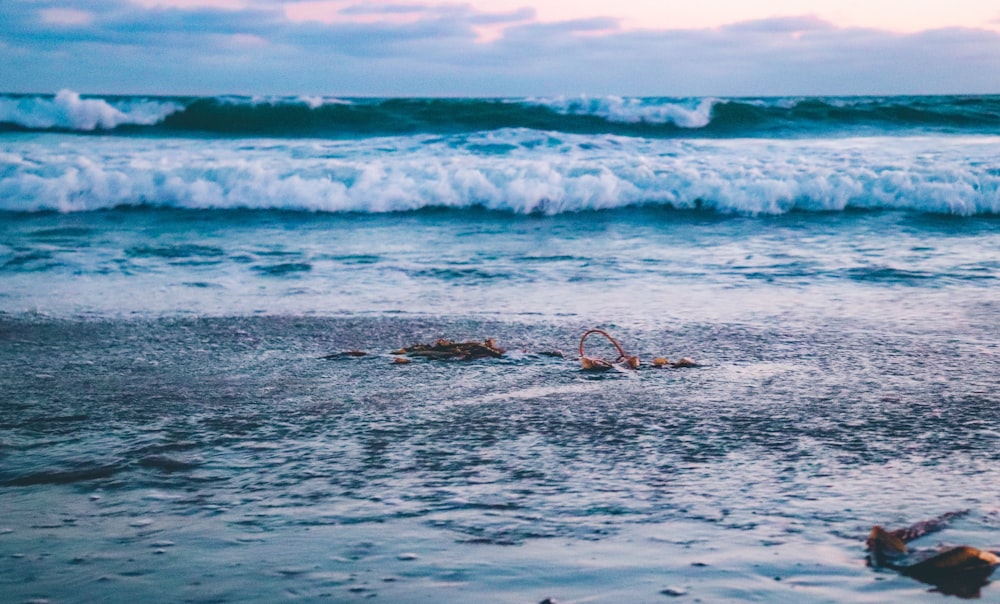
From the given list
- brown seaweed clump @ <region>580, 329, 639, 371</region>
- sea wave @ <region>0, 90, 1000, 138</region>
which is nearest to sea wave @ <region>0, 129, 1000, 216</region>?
sea wave @ <region>0, 90, 1000, 138</region>

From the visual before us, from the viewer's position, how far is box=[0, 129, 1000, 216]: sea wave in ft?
30.5

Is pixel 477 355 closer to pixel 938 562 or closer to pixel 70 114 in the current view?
pixel 938 562

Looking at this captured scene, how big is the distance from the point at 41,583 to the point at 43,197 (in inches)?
364

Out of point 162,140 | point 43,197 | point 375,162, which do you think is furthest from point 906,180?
point 162,140

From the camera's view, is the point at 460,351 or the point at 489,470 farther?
the point at 460,351

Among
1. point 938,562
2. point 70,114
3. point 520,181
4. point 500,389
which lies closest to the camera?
point 938,562

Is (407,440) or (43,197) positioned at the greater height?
(43,197)

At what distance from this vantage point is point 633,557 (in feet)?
6.12

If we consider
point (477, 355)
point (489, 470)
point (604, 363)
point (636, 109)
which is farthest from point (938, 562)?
point (636, 109)

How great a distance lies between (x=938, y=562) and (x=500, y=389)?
174cm

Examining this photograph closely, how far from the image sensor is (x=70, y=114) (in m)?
16.9

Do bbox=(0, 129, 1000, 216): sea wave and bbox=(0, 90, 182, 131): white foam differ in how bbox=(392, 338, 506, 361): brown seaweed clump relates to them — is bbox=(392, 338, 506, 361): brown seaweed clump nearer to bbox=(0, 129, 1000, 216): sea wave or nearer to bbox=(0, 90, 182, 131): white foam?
bbox=(0, 129, 1000, 216): sea wave

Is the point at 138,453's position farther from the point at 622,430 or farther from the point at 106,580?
the point at 622,430

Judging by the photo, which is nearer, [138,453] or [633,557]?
[633,557]
